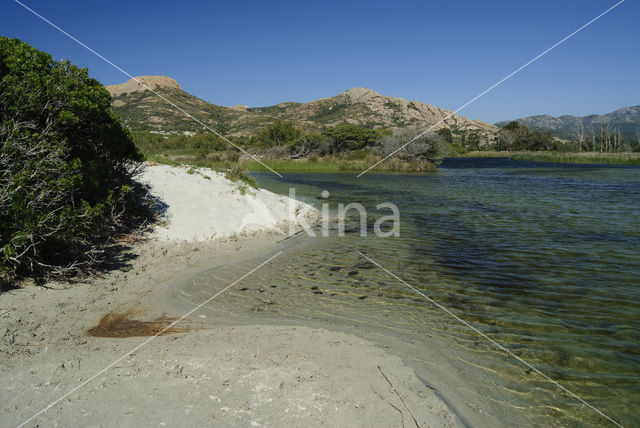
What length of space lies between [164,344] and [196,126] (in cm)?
9332

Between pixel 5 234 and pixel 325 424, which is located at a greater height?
pixel 5 234

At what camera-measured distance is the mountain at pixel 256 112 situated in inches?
3834

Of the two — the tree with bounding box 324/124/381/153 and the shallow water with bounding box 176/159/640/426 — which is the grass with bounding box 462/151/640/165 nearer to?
the tree with bounding box 324/124/381/153

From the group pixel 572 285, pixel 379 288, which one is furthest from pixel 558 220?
pixel 379 288

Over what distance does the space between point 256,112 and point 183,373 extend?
163095 millimetres

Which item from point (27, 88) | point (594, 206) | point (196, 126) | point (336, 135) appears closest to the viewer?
point (27, 88)

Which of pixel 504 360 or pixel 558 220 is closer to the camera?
pixel 504 360

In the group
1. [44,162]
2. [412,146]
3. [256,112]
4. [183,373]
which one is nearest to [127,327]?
[183,373]

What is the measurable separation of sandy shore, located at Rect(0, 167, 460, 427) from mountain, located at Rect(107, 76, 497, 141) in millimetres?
74132

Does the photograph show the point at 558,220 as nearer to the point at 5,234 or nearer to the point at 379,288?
the point at 379,288

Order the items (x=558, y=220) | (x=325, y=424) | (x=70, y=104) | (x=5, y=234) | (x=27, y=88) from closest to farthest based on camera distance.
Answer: (x=325, y=424), (x=5, y=234), (x=27, y=88), (x=70, y=104), (x=558, y=220)

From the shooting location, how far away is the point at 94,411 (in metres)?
3.78

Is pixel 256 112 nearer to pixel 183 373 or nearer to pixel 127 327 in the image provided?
pixel 127 327

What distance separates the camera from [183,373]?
4.55 m
